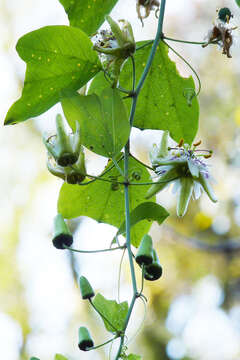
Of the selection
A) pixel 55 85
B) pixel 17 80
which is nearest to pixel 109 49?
pixel 55 85

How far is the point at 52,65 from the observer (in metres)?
0.59

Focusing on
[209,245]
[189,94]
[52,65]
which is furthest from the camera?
[209,245]

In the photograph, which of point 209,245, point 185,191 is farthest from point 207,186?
point 209,245

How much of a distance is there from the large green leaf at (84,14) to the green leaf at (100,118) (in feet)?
0.46

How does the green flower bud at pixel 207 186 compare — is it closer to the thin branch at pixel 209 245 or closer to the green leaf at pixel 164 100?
the green leaf at pixel 164 100

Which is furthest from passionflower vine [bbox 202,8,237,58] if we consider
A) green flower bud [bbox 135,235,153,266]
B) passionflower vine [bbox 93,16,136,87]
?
green flower bud [bbox 135,235,153,266]

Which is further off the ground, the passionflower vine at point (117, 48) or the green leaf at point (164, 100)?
the green leaf at point (164, 100)

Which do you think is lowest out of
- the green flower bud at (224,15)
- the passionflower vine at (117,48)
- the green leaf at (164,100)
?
the passionflower vine at (117,48)

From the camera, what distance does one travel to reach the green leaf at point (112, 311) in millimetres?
526

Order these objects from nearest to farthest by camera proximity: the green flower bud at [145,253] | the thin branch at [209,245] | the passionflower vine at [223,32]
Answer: the green flower bud at [145,253] → the passionflower vine at [223,32] → the thin branch at [209,245]

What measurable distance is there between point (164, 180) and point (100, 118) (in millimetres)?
93

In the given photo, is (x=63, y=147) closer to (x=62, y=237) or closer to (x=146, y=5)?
(x=62, y=237)

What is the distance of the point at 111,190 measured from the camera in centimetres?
65

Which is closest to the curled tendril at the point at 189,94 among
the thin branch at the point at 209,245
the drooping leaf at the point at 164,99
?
the drooping leaf at the point at 164,99
